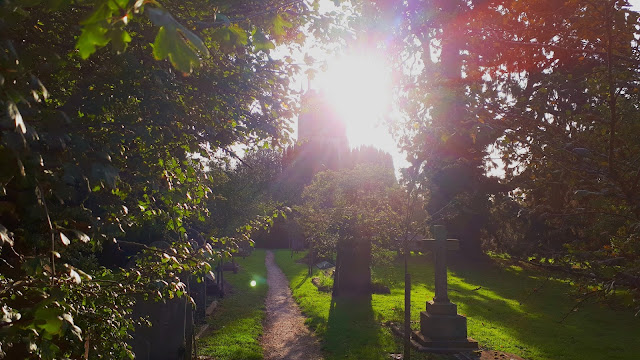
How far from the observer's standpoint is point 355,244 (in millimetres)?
19453

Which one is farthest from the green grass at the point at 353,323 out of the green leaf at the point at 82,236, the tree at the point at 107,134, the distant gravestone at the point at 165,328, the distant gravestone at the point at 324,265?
the green leaf at the point at 82,236

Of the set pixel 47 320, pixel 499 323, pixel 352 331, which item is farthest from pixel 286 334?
pixel 47 320

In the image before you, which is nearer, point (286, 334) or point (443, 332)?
point (443, 332)

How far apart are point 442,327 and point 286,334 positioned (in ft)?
15.5

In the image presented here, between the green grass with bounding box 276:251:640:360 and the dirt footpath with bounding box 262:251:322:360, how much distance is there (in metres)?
0.41

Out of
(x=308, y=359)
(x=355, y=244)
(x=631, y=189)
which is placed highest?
(x=631, y=189)

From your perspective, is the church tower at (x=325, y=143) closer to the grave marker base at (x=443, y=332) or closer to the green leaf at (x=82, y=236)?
the grave marker base at (x=443, y=332)

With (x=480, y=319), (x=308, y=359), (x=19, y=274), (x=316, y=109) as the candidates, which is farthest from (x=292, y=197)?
(x=19, y=274)

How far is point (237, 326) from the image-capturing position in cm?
1353

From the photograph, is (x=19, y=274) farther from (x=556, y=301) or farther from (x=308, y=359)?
(x=556, y=301)

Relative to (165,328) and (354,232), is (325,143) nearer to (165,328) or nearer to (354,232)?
(354,232)

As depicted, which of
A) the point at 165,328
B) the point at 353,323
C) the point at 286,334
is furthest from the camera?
the point at 353,323

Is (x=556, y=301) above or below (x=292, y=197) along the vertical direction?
below

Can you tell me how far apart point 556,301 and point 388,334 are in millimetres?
11701
